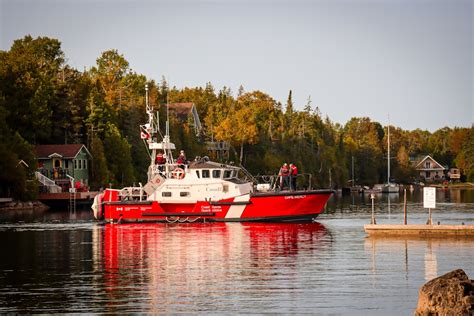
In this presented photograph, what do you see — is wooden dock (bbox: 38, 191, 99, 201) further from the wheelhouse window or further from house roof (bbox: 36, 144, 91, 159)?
the wheelhouse window

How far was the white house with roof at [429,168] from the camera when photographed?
19225 centimetres

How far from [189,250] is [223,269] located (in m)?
6.69

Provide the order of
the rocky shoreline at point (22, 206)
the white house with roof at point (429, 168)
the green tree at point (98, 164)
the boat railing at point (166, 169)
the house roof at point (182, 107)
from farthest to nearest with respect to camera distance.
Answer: the white house with roof at point (429, 168)
the house roof at point (182, 107)
the green tree at point (98, 164)
the rocky shoreline at point (22, 206)
the boat railing at point (166, 169)

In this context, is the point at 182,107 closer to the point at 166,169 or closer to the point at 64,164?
the point at 64,164

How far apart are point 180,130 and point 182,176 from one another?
187ft

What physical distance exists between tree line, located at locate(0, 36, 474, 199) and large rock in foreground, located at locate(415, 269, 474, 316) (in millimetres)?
66440

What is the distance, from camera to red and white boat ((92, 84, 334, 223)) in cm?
5250

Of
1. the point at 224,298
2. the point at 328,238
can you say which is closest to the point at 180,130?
the point at 328,238

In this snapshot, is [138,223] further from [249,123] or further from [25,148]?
[249,123]

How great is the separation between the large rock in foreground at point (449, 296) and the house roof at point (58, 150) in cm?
7855

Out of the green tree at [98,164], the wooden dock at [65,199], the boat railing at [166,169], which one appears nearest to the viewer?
the boat railing at [166,169]

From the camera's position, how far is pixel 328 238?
140ft

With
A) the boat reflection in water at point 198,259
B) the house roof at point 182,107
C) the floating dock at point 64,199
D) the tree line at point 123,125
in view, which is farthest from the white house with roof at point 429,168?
the boat reflection in water at point 198,259

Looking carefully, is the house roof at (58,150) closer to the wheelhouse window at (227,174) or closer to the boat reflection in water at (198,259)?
the boat reflection in water at (198,259)
